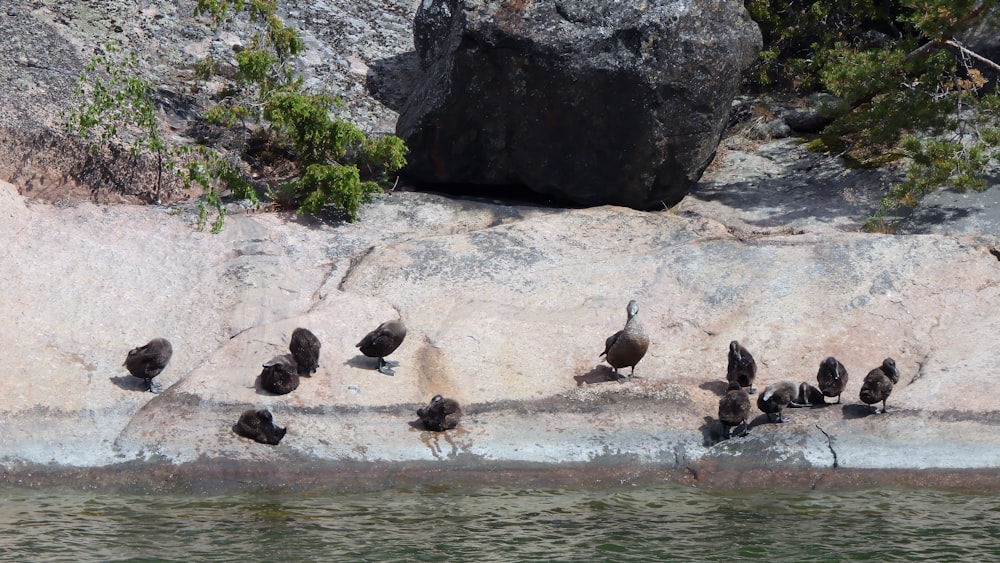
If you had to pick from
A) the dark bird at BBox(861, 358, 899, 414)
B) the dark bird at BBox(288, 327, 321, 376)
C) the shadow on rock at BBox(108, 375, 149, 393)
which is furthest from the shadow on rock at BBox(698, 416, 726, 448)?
the shadow on rock at BBox(108, 375, 149, 393)

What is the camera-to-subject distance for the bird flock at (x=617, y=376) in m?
9.97

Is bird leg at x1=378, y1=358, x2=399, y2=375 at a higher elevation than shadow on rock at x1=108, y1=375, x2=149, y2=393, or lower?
higher

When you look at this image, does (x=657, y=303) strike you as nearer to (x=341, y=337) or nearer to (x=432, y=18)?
(x=341, y=337)

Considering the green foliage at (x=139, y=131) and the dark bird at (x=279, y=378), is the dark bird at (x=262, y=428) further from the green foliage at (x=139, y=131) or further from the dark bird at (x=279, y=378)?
the green foliage at (x=139, y=131)

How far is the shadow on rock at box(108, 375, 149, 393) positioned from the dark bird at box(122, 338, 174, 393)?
0.05 m

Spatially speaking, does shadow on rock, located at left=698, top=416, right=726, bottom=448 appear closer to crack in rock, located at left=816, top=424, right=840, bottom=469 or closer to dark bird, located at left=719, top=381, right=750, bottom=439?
dark bird, located at left=719, top=381, right=750, bottom=439

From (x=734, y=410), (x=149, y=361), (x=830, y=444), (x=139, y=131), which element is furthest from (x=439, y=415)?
(x=139, y=131)

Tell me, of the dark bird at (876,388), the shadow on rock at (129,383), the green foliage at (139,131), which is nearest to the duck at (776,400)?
the dark bird at (876,388)

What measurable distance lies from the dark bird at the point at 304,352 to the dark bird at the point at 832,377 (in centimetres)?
479

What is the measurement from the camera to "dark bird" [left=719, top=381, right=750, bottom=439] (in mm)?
10000

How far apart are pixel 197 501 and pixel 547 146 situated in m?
6.98

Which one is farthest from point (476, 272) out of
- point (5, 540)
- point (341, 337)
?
point (5, 540)

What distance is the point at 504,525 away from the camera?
861cm

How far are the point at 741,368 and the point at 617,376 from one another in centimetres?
119
